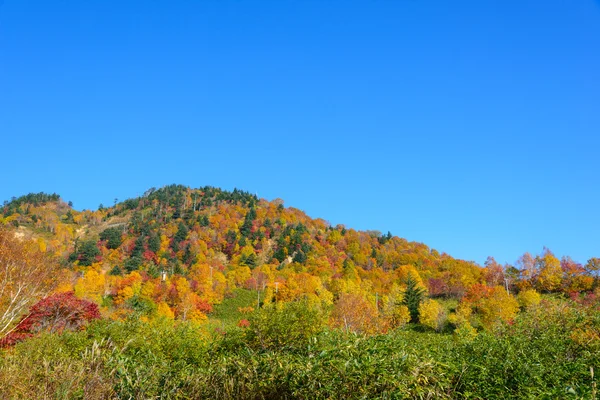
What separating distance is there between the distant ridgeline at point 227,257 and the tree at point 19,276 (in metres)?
33.4

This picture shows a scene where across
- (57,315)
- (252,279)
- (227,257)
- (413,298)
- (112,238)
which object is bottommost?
(57,315)

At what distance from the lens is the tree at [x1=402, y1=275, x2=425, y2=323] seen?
68.3 m

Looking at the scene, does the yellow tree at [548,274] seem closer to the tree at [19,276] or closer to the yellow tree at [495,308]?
the yellow tree at [495,308]

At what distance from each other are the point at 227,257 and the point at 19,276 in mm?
93858

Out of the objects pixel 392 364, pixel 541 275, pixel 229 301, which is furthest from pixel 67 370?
pixel 541 275

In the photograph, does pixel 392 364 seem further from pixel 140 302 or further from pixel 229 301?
pixel 229 301

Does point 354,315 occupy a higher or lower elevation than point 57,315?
higher

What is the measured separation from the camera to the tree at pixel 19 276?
79.9ft

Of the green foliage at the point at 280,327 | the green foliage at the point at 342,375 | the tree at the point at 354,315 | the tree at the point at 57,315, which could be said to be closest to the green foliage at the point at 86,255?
the tree at the point at 57,315

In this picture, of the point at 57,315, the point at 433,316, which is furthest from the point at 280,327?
the point at 433,316

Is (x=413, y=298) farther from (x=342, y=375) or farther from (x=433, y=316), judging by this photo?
(x=342, y=375)

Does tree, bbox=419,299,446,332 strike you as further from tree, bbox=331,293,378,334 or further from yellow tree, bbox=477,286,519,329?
tree, bbox=331,293,378,334

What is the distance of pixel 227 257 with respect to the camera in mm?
118188

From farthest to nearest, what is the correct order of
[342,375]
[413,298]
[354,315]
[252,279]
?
[252,279]
[413,298]
[354,315]
[342,375]
